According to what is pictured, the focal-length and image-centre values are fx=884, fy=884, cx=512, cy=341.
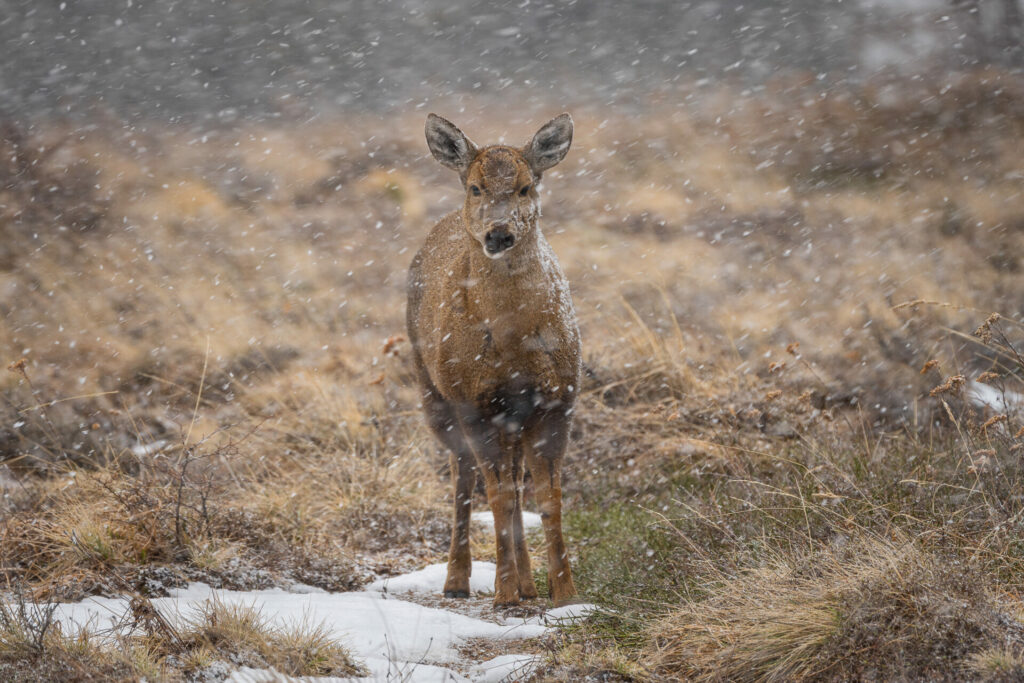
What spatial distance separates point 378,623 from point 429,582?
1.56 meters

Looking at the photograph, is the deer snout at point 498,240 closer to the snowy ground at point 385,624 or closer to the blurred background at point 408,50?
the snowy ground at point 385,624

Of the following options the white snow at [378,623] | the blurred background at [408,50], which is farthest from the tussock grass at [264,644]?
the blurred background at [408,50]

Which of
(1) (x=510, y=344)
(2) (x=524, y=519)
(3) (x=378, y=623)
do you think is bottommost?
(2) (x=524, y=519)

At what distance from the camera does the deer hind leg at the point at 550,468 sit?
5477 millimetres

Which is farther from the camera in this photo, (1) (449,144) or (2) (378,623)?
(1) (449,144)

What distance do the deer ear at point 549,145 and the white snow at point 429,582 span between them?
2788 mm

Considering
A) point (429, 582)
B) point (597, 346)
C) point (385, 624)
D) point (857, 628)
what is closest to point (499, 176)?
point (385, 624)

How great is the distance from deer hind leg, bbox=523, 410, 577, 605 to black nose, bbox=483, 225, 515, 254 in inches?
42.9

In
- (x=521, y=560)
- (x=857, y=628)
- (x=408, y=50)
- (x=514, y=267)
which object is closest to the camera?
(x=857, y=628)

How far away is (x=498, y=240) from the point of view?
5035 mm

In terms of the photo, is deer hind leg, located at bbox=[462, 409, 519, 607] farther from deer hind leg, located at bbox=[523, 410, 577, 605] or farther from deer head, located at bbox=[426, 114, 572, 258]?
deer head, located at bbox=[426, 114, 572, 258]

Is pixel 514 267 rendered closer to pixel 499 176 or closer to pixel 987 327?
pixel 499 176

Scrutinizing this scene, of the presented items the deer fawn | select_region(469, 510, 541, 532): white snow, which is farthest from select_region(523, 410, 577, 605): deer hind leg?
select_region(469, 510, 541, 532): white snow

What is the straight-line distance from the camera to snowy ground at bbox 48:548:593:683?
397 cm
